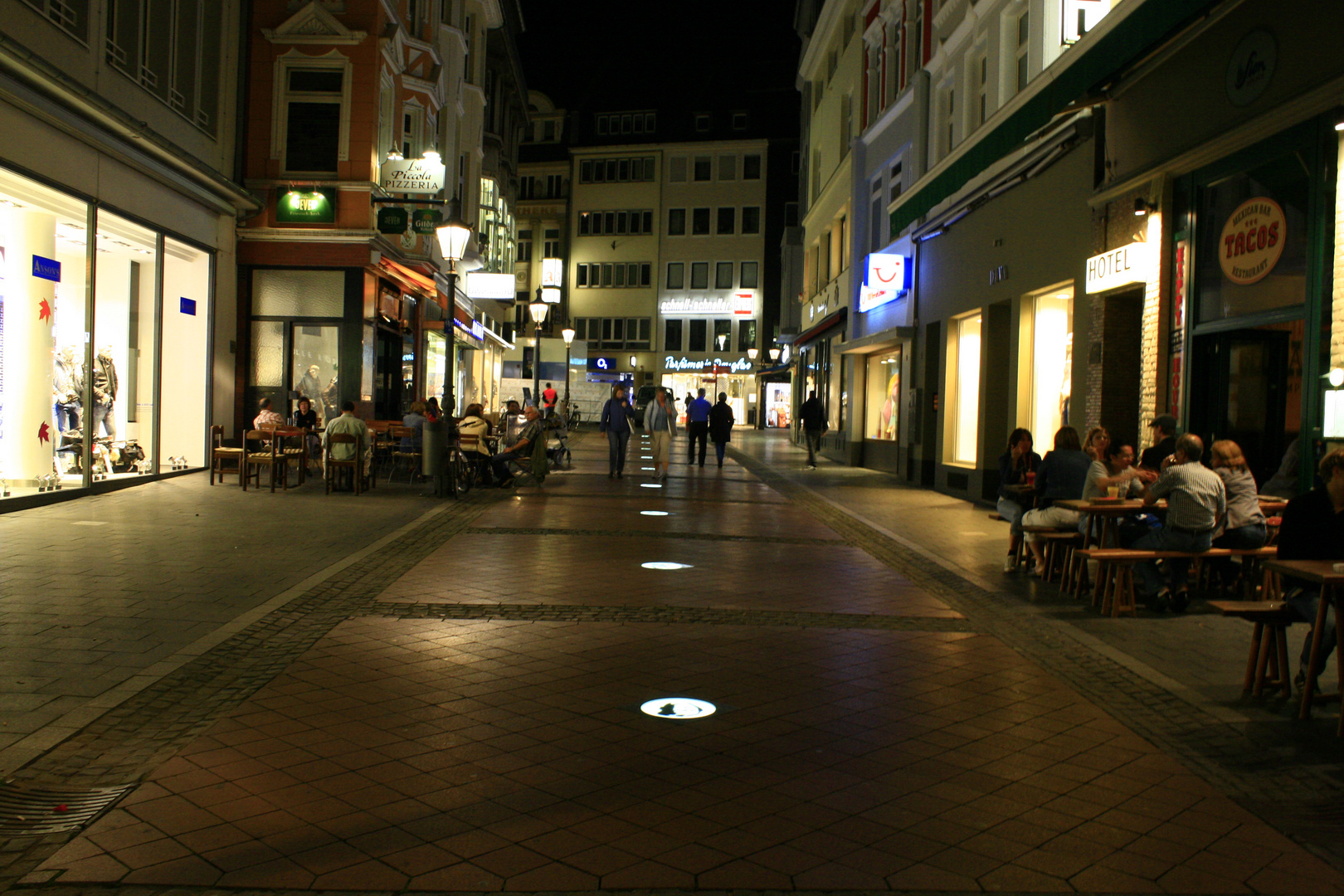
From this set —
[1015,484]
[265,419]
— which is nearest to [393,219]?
[265,419]

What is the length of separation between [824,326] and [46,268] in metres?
20.3

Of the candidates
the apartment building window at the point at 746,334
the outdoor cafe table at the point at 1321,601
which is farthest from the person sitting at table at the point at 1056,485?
the apartment building window at the point at 746,334

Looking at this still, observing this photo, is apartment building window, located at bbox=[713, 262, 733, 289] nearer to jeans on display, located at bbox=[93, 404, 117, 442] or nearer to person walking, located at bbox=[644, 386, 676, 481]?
person walking, located at bbox=[644, 386, 676, 481]

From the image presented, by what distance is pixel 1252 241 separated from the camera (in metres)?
9.66

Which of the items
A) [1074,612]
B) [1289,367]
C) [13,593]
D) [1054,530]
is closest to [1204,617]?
[1074,612]

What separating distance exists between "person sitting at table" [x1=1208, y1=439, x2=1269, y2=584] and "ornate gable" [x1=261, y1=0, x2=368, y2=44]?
17380mm

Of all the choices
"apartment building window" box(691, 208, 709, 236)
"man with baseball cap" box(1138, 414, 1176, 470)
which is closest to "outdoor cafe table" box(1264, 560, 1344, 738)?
"man with baseball cap" box(1138, 414, 1176, 470)

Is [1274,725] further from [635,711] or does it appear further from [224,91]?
[224,91]

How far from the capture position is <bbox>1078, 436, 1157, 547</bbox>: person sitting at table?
9213 millimetres

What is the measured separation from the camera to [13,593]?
762 cm

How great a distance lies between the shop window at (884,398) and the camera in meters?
24.2

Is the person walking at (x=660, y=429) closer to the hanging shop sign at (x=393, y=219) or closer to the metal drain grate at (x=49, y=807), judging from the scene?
the hanging shop sign at (x=393, y=219)

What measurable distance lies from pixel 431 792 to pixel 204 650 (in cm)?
272

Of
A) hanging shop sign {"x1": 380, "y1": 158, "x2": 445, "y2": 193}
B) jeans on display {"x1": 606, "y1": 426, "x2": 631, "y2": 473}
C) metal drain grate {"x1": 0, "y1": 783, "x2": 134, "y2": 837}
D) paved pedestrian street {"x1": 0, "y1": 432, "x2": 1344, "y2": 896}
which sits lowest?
metal drain grate {"x1": 0, "y1": 783, "x2": 134, "y2": 837}
